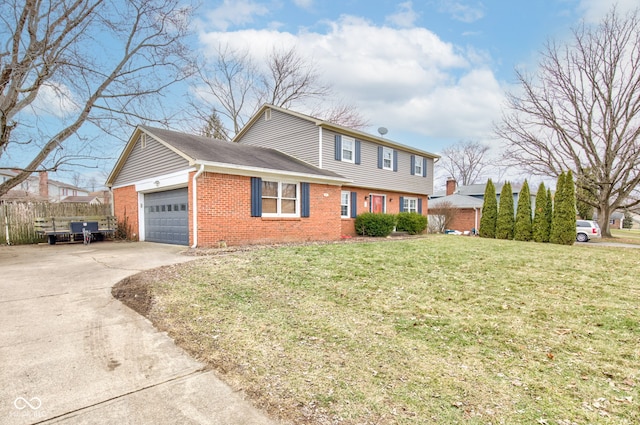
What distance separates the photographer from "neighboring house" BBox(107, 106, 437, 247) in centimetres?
975

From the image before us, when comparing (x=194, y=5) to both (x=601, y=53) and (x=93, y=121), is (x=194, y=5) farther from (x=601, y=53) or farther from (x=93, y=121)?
(x=601, y=53)

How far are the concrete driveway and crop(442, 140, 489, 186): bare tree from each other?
150 ft

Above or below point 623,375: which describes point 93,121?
above

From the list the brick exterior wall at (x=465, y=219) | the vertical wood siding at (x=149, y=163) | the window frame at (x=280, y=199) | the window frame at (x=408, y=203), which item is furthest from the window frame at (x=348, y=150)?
the brick exterior wall at (x=465, y=219)

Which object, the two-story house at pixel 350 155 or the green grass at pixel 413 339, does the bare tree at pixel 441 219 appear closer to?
the two-story house at pixel 350 155

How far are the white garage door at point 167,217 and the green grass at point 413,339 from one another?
4.31 meters

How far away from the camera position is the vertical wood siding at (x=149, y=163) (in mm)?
10734

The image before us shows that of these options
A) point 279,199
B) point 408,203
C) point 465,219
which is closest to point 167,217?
point 279,199

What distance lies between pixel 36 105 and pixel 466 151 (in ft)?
147

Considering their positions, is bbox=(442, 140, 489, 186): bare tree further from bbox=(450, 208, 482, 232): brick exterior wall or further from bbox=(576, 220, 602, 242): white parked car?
bbox=(576, 220, 602, 242): white parked car

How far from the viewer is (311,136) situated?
47.9 feet

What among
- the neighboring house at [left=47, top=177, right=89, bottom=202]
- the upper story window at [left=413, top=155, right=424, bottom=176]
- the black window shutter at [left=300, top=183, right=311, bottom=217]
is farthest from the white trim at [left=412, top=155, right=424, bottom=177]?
the neighboring house at [left=47, top=177, right=89, bottom=202]

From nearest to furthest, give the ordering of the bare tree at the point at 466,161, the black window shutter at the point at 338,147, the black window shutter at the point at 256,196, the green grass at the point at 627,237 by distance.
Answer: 1. the black window shutter at the point at 256,196
2. the black window shutter at the point at 338,147
3. the green grass at the point at 627,237
4. the bare tree at the point at 466,161

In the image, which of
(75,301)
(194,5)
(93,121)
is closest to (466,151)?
(194,5)
